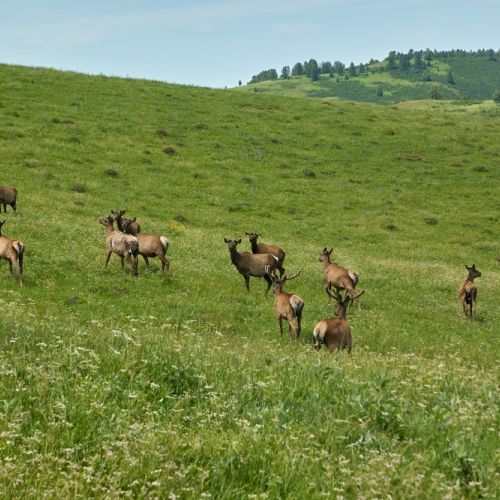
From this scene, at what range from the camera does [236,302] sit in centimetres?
2345

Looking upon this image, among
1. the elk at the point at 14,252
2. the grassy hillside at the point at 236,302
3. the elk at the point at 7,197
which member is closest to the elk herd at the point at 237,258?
the elk at the point at 14,252

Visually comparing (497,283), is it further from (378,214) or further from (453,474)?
(453,474)

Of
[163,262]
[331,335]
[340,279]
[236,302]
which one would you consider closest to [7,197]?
[163,262]

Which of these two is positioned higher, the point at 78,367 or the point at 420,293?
the point at 78,367

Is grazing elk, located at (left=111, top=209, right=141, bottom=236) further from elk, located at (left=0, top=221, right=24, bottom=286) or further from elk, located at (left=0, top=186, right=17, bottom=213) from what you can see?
elk, located at (left=0, top=186, right=17, bottom=213)

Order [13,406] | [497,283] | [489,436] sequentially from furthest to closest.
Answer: [497,283] → [489,436] → [13,406]

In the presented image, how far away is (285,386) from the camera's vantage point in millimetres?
7590

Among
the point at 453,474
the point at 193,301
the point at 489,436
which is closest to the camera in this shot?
the point at 453,474

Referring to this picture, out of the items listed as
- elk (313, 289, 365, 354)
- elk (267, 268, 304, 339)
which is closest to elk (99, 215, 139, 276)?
elk (267, 268, 304, 339)

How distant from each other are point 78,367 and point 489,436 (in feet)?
15.5

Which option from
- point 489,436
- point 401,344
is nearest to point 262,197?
point 401,344

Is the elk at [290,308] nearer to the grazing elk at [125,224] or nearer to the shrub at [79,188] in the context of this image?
the grazing elk at [125,224]

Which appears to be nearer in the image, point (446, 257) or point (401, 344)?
point (401, 344)

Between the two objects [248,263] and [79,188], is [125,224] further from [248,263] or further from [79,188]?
[79,188]
